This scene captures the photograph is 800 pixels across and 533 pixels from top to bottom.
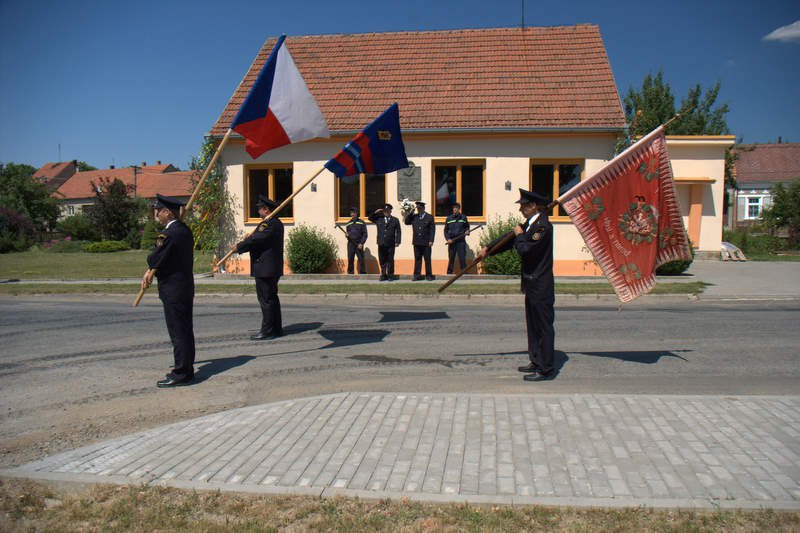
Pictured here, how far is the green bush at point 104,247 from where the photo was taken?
118 ft

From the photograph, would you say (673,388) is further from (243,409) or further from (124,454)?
(124,454)

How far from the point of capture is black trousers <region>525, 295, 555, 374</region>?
21.8 feet

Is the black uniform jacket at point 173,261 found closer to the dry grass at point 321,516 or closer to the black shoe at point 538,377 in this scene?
the dry grass at point 321,516

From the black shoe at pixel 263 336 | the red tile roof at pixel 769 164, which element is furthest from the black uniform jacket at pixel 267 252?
the red tile roof at pixel 769 164

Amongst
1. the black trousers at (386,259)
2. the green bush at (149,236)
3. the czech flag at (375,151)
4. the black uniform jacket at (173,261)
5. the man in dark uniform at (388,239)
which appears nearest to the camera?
the black uniform jacket at (173,261)

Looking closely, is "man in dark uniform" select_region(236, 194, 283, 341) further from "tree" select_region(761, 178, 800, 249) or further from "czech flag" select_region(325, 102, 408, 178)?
"tree" select_region(761, 178, 800, 249)

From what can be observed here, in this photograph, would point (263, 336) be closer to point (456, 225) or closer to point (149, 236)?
point (456, 225)

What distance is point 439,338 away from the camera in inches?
362

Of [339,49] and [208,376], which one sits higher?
[339,49]

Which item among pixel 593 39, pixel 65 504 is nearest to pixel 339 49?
pixel 593 39

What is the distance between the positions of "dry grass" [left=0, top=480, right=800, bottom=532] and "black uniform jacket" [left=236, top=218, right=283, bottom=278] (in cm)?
512

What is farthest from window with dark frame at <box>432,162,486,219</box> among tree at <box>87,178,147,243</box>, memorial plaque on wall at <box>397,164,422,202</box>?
tree at <box>87,178,147,243</box>

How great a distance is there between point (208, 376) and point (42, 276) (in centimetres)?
1537

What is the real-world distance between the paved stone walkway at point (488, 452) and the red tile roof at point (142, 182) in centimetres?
6693
